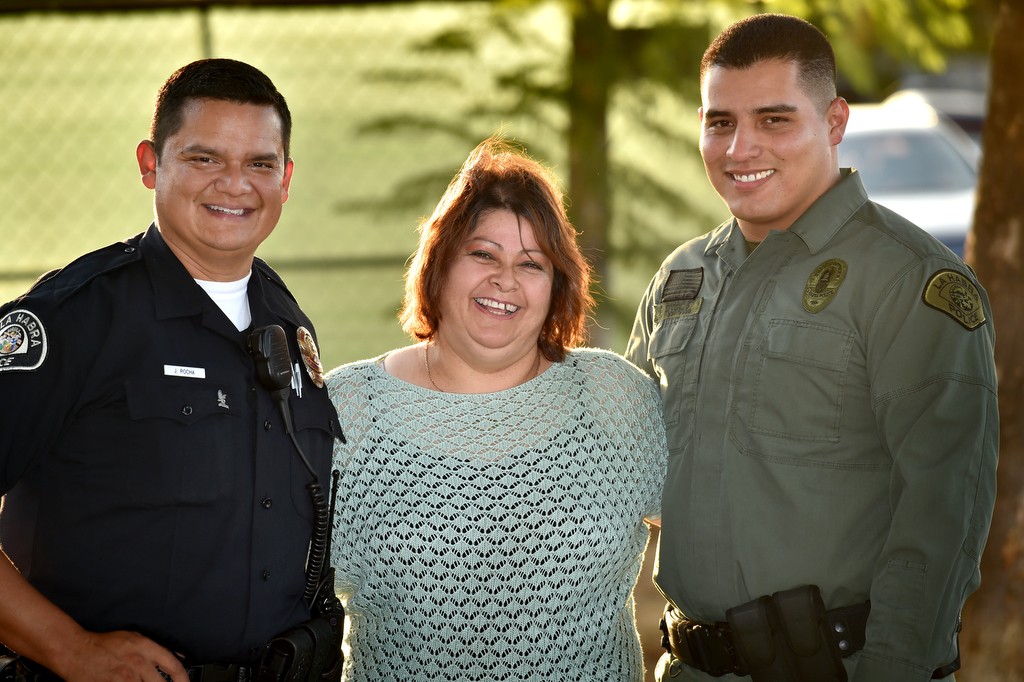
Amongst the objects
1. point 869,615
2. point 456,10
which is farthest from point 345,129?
point 869,615

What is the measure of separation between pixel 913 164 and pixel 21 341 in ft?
32.4

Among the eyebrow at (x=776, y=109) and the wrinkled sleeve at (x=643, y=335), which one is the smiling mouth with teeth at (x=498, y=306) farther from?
the eyebrow at (x=776, y=109)

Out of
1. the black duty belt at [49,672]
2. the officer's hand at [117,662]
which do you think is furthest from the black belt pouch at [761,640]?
the officer's hand at [117,662]

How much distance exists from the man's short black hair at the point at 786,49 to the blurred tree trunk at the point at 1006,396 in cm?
142

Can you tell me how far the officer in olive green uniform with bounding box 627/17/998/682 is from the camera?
2629 mm

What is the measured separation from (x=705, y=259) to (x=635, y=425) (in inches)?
22.9

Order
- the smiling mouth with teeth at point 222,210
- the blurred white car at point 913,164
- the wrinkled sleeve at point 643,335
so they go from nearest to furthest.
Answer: the smiling mouth with teeth at point 222,210 → the wrinkled sleeve at point 643,335 → the blurred white car at point 913,164

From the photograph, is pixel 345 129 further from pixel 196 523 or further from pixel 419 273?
pixel 196 523

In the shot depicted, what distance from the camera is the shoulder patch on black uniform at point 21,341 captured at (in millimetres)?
2428

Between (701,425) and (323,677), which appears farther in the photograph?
(701,425)

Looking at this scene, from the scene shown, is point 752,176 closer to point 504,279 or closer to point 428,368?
point 504,279

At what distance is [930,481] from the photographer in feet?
8.59

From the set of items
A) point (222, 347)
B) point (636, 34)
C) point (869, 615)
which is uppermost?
point (636, 34)

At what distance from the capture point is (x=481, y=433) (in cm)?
313
